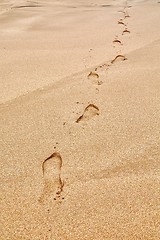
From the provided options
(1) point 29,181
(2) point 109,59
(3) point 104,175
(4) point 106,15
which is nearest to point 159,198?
(3) point 104,175

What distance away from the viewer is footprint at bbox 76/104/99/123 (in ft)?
6.86

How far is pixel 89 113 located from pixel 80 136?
282mm

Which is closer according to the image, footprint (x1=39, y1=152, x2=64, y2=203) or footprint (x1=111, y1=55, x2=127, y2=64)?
footprint (x1=39, y1=152, x2=64, y2=203)

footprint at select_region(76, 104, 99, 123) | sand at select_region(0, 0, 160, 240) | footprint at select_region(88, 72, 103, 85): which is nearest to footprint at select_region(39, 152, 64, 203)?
sand at select_region(0, 0, 160, 240)

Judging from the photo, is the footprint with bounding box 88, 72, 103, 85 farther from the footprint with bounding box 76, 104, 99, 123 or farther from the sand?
the footprint with bounding box 76, 104, 99, 123

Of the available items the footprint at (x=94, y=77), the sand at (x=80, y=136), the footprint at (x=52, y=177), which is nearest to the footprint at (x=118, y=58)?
the sand at (x=80, y=136)

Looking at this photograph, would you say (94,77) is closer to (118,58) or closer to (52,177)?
(118,58)

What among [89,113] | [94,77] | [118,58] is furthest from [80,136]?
[118,58]

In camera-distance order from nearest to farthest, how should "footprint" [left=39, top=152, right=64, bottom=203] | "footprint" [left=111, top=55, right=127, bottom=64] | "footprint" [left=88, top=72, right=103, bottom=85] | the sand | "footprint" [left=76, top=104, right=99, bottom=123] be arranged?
the sand < "footprint" [left=39, top=152, right=64, bottom=203] < "footprint" [left=76, top=104, right=99, bottom=123] < "footprint" [left=88, top=72, right=103, bottom=85] < "footprint" [left=111, top=55, right=127, bottom=64]

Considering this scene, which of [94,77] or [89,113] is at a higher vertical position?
[94,77]

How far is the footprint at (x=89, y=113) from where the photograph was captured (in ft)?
6.86

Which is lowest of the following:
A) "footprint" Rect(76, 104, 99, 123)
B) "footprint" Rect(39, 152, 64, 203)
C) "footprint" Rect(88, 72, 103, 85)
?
"footprint" Rect(39, 152, 64, 203)

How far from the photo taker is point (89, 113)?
215 cm

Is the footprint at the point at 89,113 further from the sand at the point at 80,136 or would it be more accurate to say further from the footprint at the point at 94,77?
the footprint at the point at 94,77
